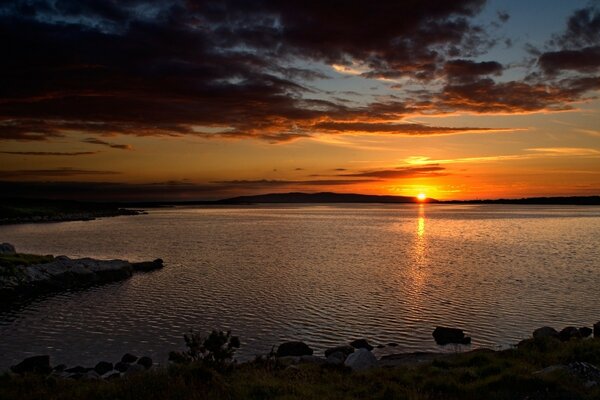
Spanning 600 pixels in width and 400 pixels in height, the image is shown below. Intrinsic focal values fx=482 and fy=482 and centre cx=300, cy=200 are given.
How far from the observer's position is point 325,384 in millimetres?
16859

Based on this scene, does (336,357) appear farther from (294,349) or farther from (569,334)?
(569,334)

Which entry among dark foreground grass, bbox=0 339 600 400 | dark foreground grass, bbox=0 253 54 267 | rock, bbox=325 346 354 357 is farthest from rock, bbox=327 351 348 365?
dark foreground grass, bbox=0 253 54 267

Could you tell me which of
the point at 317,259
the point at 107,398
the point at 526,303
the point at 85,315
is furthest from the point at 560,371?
the point at 317,259

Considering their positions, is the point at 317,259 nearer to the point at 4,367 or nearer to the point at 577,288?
the point at 577,288

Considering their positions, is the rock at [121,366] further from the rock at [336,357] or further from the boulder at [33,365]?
the rock at [336,357]

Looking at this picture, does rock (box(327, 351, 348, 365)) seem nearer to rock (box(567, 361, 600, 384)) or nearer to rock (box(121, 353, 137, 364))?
rock (box(567, 361, 600, 384))

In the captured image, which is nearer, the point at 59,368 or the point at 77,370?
the point at 77,370

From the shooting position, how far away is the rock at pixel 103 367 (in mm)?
23350

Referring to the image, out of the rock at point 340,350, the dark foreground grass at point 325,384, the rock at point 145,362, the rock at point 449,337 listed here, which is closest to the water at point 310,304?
the rock at point 449,337

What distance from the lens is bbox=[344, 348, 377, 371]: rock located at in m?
21.4

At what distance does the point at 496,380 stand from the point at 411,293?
2825cm

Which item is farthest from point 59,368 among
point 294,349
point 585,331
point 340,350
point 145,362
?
point 585,331

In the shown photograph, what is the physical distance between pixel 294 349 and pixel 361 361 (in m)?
5.44

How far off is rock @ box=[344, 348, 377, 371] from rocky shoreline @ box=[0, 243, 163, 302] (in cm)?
3331
